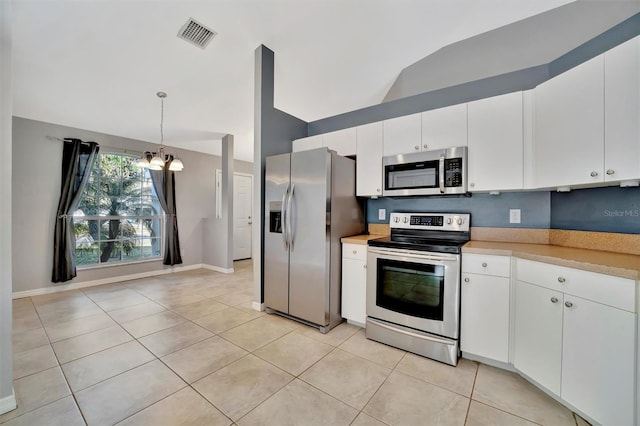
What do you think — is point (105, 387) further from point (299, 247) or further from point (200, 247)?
point (200, 247)

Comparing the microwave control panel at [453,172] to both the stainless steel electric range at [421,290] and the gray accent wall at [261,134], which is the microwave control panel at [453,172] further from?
the gray accent wall at [261,134]

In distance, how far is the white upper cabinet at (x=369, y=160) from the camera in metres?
2.76

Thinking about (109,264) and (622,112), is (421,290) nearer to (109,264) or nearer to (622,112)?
(622,112)

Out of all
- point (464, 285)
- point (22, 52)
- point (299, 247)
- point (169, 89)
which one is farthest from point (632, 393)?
point (22, 52)

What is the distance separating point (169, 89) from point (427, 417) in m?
4.14

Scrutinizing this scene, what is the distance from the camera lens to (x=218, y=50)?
2.65 m

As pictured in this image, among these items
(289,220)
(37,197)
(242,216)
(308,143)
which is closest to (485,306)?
(289,220)

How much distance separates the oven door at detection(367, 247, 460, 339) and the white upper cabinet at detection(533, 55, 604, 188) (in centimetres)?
93

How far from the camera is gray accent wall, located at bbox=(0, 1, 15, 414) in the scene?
1.48 metres

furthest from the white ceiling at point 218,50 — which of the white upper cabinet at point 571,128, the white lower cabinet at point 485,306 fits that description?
the white lower cabinet at point 485,306

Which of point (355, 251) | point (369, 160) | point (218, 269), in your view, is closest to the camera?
point (355, 251)

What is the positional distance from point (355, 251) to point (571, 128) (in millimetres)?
1874

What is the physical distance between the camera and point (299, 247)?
2676 mm

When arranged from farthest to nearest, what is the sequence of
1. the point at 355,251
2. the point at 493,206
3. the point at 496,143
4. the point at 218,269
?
1. the point at 218,269
2. the point at 355,251
3. the point at 493,206
4. the point at 496,143
